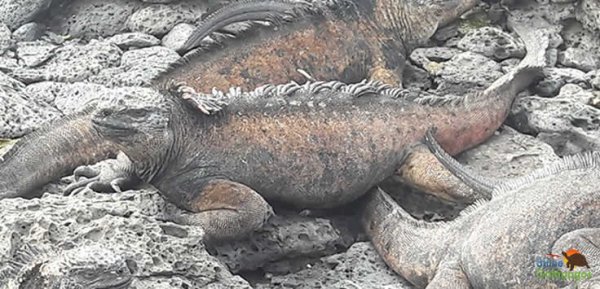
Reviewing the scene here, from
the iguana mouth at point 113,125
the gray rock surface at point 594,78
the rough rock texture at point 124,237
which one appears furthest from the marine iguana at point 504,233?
the gray rock surface at point 594,78

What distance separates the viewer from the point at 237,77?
600cm

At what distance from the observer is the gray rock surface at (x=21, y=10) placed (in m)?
7.14

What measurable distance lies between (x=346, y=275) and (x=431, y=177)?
2.66 feet

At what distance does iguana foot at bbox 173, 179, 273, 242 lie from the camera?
455 cm

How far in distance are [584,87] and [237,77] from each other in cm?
200

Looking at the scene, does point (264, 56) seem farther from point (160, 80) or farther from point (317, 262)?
point (317, 262)

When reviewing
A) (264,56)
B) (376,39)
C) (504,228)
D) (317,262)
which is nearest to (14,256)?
(317,262)

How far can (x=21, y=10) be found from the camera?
23.5 feet

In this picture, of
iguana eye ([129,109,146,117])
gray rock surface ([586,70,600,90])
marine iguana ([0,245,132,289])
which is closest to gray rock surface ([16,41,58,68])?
iguana eye ([129,109,146,117])

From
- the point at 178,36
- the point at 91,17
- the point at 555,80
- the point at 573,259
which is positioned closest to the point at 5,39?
the point at 91,17

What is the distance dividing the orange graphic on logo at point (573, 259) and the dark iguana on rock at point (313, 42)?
8.14 ft

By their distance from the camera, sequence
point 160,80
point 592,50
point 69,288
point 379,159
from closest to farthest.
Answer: point 69,288 < point 379,159 < point 160,80 < point 592,50

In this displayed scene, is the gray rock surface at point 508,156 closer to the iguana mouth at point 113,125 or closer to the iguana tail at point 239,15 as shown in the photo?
the iguana tail at point 239,15
